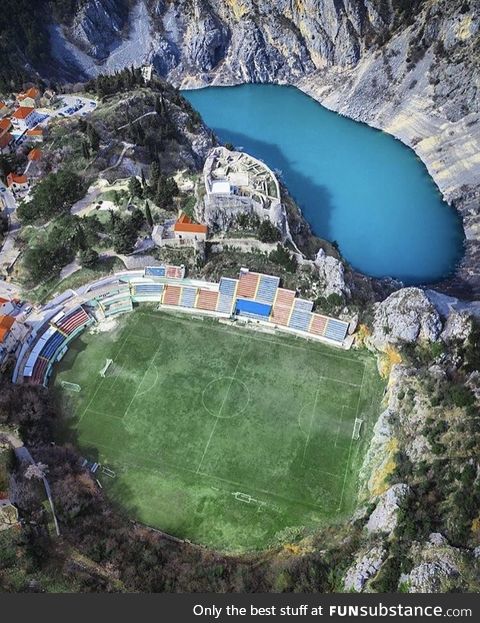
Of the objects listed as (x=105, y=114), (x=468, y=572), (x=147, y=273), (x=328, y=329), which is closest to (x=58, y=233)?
(x=147, y=273)

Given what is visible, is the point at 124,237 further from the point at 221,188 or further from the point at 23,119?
the point at 23,119

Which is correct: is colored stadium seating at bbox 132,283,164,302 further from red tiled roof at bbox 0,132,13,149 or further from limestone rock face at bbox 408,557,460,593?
limestone rock face at bbox 408,557,460,593

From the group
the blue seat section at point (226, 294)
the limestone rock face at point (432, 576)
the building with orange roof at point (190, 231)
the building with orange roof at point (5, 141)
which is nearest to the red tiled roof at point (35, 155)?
the building with orange roof at point (5, 141)

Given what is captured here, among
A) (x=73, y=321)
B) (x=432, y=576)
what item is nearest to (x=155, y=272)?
(x=73, y=321)

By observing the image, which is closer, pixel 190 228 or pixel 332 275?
pixel 332 275

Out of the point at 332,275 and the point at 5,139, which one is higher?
the point at 5,139

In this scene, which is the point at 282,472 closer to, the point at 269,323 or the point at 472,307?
the point at 269,323

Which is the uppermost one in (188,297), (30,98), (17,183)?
(30,98)
